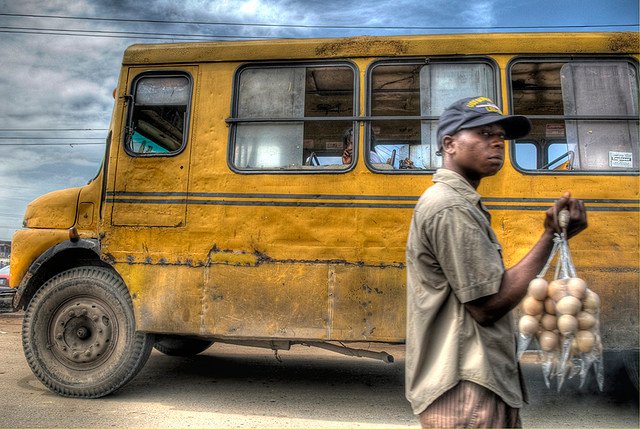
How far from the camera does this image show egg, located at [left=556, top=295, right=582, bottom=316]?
1875mm

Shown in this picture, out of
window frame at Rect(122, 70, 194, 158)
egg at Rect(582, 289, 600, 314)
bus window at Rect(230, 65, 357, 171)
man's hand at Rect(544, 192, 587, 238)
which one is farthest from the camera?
window frame at Rect(122, 70, 194, 158)

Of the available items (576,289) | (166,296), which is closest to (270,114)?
(166,296)

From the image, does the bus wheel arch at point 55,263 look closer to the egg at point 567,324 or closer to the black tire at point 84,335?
the black tire at point 84,335

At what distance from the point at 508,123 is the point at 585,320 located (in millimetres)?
766

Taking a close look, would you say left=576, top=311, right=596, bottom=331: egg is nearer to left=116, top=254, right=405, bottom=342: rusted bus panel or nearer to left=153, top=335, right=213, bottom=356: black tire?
left=116, top=254, right=405, bottom=342: rusted bus panel

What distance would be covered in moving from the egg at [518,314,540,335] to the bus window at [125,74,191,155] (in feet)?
12.5

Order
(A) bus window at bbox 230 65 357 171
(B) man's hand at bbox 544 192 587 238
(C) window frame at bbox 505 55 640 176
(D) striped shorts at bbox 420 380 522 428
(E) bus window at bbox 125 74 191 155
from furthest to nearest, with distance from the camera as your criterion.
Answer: (E) bus window at bbox 125 74 191 155
(A) bus window at bbox 230 65 357 171
(C) window frame at bbox 505 55 640 176
(B) man's hand at bbox 544 192 587 238
(D) striped shorts at bbox 420 380 522 428

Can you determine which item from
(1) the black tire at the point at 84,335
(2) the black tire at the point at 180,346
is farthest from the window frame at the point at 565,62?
(2) the black tire at the point at 180,346

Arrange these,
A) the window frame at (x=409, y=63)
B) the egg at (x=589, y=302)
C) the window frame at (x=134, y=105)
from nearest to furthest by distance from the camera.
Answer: the egg at (x=589, y=302) < the window frame at (x=409, y=63) < the window frame at (x=134, y=105)

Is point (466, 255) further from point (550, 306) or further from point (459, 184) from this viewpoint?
point (550, 306)

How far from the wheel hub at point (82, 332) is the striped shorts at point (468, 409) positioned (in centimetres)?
406

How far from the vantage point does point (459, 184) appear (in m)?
1.73

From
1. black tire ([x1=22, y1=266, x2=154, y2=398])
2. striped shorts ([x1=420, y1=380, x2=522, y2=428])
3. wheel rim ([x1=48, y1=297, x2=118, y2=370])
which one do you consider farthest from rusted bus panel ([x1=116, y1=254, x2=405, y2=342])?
striped shorts ([x1=420, y1=380, x2=522, y2=428])

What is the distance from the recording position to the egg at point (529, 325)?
77.3 inches
